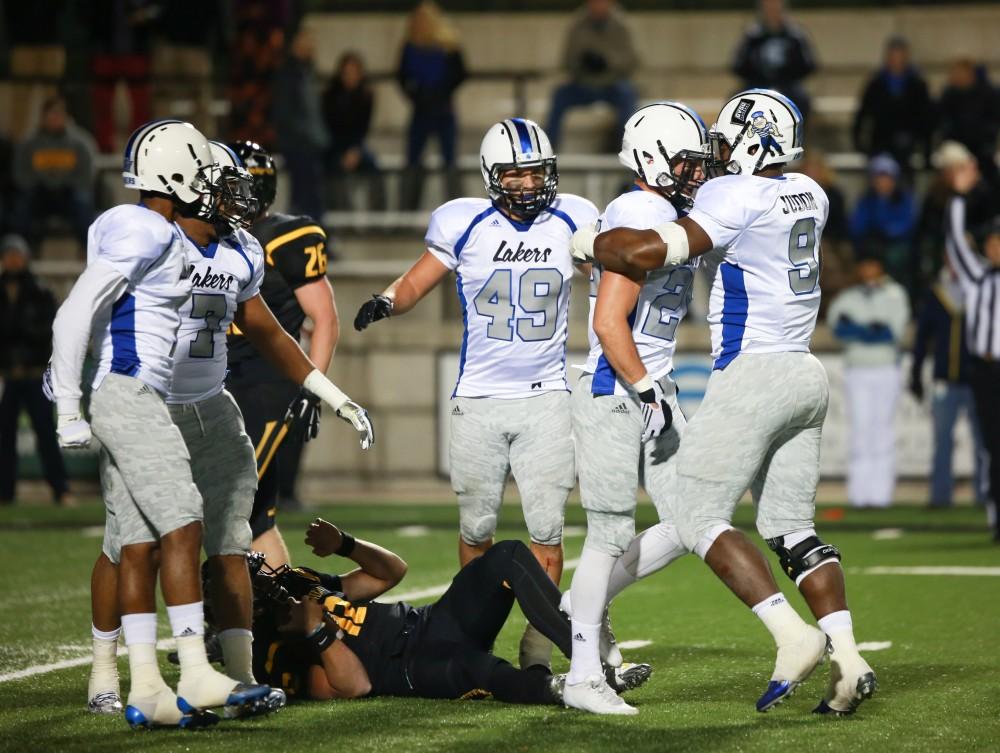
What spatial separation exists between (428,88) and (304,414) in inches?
364

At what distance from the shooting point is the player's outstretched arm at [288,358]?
5.91m

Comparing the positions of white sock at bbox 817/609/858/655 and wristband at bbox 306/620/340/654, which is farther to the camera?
wristband at bbox 306/620/340/654

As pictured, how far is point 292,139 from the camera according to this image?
14906 mm

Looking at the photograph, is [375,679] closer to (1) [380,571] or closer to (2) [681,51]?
(1) [380,571]

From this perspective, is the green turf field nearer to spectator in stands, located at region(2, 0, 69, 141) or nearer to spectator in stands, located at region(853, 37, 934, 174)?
spectator in stands, located at region(853, 37, 934, 174)

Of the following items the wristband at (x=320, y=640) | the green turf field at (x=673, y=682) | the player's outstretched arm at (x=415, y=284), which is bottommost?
the green turf field at (x=673, y=682)

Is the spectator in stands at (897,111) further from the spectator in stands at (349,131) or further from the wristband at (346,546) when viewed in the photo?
the wristband at (346,546)

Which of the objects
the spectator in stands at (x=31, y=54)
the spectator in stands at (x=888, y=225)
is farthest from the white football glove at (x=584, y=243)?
the spectator in stands at (x=31, y=54)

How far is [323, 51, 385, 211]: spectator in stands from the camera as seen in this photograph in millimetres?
15336

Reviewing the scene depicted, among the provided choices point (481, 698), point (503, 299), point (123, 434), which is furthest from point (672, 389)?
point (123, 434)

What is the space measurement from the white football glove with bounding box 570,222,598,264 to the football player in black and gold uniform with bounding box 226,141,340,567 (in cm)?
139

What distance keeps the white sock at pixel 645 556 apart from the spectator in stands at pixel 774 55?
366 inches

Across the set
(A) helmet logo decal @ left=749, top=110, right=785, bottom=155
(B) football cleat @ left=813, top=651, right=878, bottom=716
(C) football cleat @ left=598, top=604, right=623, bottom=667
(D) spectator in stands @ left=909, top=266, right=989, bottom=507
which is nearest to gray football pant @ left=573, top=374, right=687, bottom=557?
(C) football cleat @ left=598, top=604, right=623, bottom=667

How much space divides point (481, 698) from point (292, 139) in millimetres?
9737
